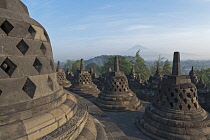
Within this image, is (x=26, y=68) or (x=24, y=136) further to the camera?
(x=26, y=68)

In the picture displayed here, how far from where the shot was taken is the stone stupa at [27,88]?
2697 millimetres

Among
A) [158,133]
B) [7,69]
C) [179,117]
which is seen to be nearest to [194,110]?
[179,117]

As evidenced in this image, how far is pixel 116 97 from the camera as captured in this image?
44.4ft

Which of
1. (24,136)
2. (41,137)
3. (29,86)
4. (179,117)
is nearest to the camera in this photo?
(24,136)

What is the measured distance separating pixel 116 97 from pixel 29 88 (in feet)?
36.1

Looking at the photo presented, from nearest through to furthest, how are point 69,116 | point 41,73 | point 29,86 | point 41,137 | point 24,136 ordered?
point 24,136, point 41,137, point 29,86, point 41,73, point 69,116

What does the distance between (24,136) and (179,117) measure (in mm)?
8328

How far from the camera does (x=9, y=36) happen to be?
287cm

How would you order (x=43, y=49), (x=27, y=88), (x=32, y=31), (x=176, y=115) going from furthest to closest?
1. (x=176, y=115)
2. (x=43, y=49)
3. (x=32, y=31)
4. (x=27, y=88)

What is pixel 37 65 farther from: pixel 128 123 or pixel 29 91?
pixel 128 123

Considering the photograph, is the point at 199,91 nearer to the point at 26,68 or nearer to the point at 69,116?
the point at 69,116

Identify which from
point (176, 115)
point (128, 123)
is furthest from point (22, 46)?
point (128, 123)

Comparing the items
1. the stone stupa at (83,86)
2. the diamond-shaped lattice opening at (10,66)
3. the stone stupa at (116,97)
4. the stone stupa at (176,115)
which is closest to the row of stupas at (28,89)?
the diamond-shaped lattice opening at (10,66)

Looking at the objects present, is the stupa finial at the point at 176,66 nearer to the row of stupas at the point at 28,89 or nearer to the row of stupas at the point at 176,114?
the row of stupas at the point at 176,114
